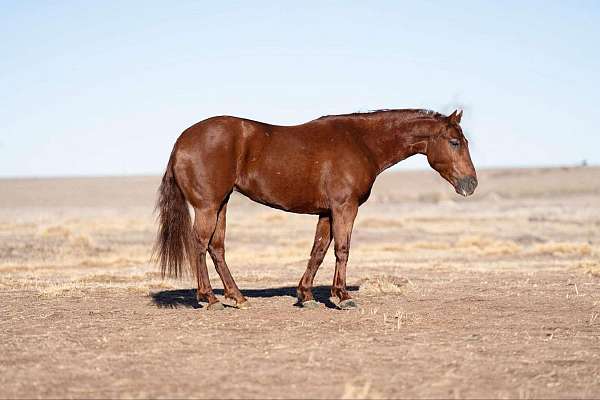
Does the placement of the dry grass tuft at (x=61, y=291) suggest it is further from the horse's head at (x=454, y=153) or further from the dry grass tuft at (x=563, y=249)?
the dry grass tuft at (x=563, y=249)

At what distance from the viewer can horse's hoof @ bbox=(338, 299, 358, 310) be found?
1059 cm

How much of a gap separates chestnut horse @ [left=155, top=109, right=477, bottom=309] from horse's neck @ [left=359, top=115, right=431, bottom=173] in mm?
225

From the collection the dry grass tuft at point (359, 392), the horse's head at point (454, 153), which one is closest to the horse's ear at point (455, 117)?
the horse's head at point (454, 153)

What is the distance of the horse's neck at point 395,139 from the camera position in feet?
36.7

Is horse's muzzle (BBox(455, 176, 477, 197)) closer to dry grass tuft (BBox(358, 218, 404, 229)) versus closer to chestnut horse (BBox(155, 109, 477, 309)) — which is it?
chestnut horse (BBox(155, 109, 477, 309))

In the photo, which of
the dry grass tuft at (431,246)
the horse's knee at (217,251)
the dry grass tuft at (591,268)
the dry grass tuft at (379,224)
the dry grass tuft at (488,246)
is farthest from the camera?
the dry grass tuft at (379,224)

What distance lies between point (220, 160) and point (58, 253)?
43.8 ft

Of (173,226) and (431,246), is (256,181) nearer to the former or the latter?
(173,226)

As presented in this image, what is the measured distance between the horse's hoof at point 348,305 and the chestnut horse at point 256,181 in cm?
1

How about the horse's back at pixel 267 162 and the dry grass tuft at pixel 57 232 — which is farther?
the dry grass tuft at pixel 57 232

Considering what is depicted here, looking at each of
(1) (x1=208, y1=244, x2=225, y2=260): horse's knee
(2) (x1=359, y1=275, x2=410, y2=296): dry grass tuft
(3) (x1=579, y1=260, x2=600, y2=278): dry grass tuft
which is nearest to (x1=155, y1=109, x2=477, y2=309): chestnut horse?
(1) (x1=208, y1=244, x2=225, y2=260): horse's knee

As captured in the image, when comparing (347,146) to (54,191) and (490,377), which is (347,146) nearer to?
(490,377)

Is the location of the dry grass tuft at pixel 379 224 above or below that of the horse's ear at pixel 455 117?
below

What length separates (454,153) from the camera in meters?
11.1
